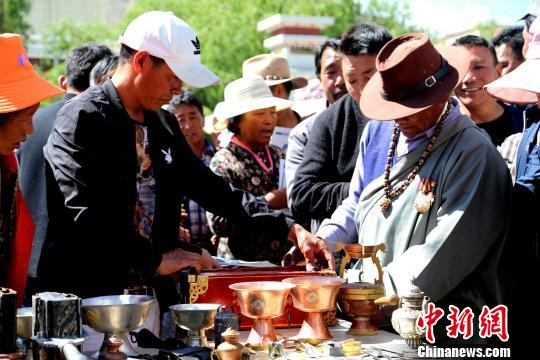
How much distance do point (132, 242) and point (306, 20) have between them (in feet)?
37.1

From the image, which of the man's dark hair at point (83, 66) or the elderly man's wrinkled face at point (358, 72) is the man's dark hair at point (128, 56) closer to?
the elderly man's wrinkled face at point (358, 72)

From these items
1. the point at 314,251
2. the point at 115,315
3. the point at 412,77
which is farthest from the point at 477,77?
the point at 115,315

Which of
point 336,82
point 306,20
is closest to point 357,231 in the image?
point 336,82

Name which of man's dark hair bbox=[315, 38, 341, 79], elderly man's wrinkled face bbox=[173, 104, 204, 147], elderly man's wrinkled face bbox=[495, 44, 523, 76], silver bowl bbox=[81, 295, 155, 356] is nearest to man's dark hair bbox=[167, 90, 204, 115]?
elderly man's wrinkled face bbox=[173, 104, 204, 147]

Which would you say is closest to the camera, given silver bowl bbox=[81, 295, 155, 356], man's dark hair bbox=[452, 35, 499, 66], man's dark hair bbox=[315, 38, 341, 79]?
silver bowl bbox=[81, 295, 155, 356]

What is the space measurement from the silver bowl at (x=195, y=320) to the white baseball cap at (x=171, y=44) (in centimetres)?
101

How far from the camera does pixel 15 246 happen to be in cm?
336

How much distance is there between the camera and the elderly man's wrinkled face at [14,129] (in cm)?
327

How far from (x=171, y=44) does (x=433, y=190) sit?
1.25 meters

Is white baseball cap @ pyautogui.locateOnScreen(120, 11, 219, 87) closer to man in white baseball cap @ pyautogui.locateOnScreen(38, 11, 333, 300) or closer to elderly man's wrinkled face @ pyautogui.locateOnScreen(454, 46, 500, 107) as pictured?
man in white baseball cap @ pyautogui.locateOnScreen(38, 11, 333, 300)

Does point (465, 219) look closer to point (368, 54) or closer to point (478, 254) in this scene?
point (478, 254)

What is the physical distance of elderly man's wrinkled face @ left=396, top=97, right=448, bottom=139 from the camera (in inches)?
131

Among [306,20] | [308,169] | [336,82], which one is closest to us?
[308,169]

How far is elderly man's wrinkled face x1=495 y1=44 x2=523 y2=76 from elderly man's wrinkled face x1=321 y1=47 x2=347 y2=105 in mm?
1134
